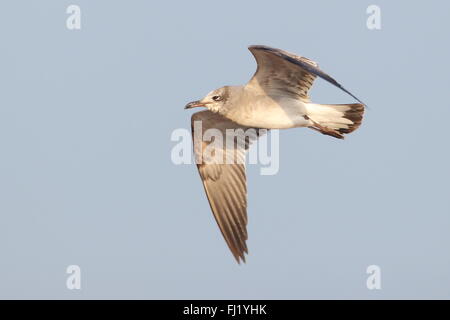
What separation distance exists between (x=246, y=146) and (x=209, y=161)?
59cm

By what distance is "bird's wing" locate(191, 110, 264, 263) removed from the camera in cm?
1102

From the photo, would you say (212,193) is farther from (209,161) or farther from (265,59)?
(265,59)

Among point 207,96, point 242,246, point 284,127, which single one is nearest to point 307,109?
point 284,127

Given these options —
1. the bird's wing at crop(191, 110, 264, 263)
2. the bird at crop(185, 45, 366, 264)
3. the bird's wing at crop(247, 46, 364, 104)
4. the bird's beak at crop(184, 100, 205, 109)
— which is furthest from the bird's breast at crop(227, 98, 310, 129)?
the bird's wing at crop(191, 110, 264, 263)

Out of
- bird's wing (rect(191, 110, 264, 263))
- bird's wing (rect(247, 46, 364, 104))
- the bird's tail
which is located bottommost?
bird's wing (rect(191, 110, 264, 263))

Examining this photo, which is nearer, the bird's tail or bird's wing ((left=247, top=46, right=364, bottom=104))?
bird's wing ((left=247, top=46, right=364, bottom=104))

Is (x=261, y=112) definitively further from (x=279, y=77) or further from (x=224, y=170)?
(x=224, y=170)

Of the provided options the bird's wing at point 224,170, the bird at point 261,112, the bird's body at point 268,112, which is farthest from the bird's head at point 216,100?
the bird's wing at point 224,170

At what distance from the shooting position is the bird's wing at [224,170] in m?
11.0

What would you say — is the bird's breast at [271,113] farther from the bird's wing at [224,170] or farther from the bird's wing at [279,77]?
the bird's wing at [224,170]

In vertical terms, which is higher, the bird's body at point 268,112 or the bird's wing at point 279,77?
the bird's wing at point 279,77

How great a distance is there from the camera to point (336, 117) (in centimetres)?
1055

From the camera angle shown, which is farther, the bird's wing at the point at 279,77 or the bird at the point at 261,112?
the bird at the point at 261,112

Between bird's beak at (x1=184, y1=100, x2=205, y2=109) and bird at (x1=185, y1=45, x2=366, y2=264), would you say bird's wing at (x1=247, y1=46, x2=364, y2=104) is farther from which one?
bird's beak at (x1=184, y1=100, x2=205, y2=109)
